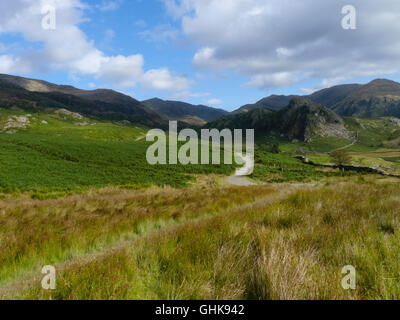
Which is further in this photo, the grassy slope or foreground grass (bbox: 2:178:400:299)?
the grassy slope

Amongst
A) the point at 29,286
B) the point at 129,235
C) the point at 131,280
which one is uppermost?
the point at 131,280

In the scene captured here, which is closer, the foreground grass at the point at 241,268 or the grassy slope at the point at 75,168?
the foreground grass at the point at 241,268

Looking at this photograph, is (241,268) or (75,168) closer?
(241,268)

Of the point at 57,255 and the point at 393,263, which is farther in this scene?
the point at 57,255

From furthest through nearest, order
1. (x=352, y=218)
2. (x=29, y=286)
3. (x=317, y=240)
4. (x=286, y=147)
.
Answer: (x=286, y=147), (x=352, y=218), (x=317, y=240), (x=29, y=286)

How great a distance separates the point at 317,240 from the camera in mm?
2869

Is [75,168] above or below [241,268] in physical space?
below
